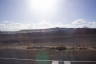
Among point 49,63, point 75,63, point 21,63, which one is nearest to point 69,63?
point 75,63

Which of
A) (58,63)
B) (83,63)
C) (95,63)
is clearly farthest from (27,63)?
(95,63)

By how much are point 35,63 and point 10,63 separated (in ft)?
3.90

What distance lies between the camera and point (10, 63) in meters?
6.93

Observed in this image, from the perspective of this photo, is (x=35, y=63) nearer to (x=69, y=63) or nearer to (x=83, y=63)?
(x=69, y=63)

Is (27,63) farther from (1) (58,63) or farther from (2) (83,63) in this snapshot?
(2) (83,63)

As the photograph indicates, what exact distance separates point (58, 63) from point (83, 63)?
1245mm

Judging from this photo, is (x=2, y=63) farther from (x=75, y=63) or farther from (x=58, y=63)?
(x=75, y=63)

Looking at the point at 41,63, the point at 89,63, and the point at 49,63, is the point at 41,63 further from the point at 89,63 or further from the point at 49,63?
the point at 89,63

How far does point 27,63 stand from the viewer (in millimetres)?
6949

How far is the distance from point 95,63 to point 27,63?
3267 mm

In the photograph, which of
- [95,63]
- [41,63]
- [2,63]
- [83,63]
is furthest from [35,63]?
[95,63]

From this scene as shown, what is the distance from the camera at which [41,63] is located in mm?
7113

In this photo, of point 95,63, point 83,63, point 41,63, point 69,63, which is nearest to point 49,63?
point 41,63

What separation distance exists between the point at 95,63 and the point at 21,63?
3.55 m
